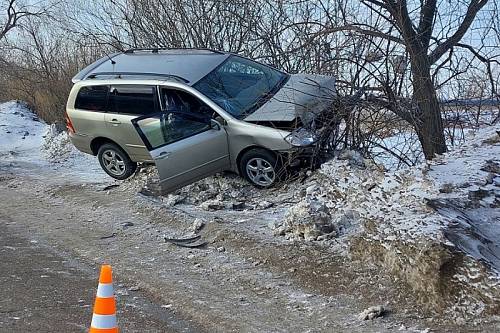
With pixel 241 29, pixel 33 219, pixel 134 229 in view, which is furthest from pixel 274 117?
pixel 241 29

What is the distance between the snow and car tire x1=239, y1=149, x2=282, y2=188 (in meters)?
3.13

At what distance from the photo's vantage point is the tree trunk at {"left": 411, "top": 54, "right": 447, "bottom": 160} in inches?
354

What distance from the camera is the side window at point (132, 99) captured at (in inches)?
411

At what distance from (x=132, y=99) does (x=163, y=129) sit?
1.62 m

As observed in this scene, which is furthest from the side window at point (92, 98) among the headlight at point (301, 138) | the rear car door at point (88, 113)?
the headlight at point (301, 138)

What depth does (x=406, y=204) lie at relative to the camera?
256 inches

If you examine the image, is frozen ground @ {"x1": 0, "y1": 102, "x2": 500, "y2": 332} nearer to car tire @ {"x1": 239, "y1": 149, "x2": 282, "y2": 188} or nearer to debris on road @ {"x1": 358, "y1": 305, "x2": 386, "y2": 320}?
debris on road @ {"x1": 358, "y1": 305, "x2": 386, "y2": 320}

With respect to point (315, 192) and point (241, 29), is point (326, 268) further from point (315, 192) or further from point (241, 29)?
point (241, 29)

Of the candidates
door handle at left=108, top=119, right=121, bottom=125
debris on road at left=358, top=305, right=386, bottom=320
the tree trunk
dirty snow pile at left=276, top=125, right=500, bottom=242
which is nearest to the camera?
debris on road at left=358, top=305, right=386, bottom=320

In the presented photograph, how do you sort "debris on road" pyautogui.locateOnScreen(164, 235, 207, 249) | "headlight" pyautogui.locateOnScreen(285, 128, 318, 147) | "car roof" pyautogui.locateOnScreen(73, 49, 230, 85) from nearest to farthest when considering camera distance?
"debris on road" pyautogui.locateOnScreen(164, 235, 207, 249) → "headlight" pyautogui.locateOnScreen(285, 128, 318, 147) → "car roof" pyautogui.locateOnScreen(73, 49, 230, 85)

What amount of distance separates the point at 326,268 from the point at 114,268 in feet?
7.43

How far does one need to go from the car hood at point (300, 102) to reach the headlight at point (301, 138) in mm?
152

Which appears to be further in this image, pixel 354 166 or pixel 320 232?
pixel 354 166

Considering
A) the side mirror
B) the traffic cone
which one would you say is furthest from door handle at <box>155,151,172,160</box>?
the traffic cone
